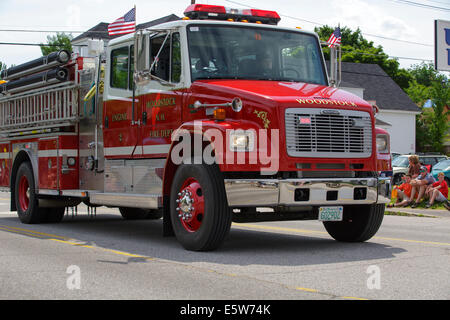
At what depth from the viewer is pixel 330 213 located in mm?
8852

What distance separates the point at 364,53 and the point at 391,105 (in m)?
10.2

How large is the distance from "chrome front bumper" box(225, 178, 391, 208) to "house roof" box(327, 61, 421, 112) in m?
53.3

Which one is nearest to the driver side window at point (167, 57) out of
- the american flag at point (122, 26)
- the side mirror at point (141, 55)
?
the side mirror at point (141, 55)

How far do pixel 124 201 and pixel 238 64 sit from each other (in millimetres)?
2622

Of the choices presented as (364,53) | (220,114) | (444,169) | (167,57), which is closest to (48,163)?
(167,57)

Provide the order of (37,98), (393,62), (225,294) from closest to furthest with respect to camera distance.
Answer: (225,294), (37,98), (393,62)

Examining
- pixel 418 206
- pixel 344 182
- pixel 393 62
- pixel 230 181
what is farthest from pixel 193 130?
pixel 393 62

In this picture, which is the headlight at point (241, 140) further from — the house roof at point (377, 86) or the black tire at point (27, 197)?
the house roof at point (377, 86)

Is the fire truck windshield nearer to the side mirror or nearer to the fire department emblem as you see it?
the side mirror

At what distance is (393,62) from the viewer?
242ft

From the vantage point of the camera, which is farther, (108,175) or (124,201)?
(108,175)

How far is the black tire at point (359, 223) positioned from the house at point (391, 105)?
51152 mm

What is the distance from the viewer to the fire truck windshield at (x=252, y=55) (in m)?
9.49

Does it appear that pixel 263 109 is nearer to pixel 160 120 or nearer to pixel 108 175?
pixel 160 120
